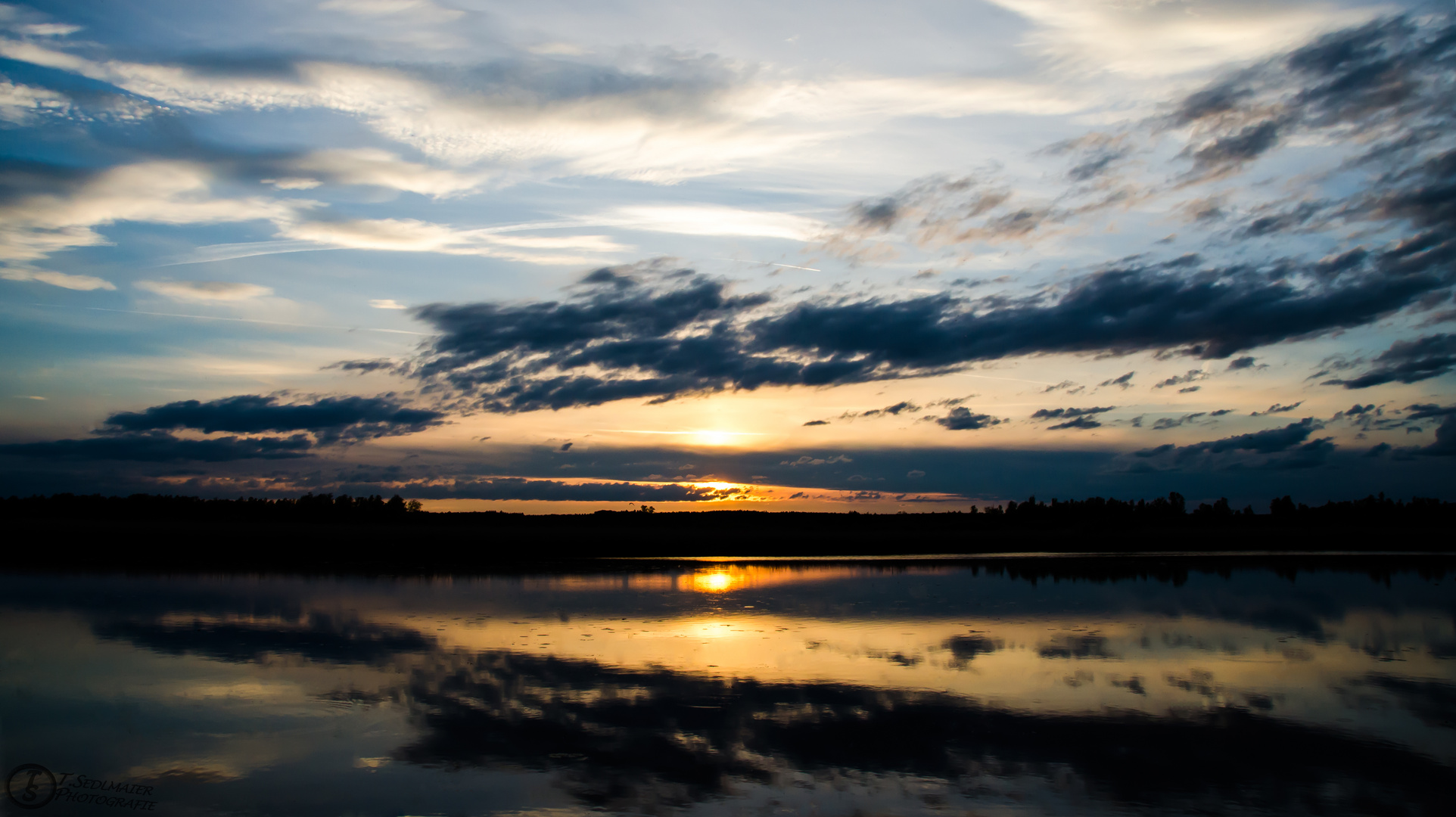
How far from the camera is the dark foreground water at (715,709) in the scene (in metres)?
9.36

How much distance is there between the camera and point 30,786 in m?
9.59

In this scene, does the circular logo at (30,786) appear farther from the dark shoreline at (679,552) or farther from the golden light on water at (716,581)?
the dark shoreline at (679,552)

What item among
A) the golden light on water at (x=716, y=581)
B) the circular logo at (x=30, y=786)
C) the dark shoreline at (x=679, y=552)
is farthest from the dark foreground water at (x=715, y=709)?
the dark shoreline at (x=679, y=552)

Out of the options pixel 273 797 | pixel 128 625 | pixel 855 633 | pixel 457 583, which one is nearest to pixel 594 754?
pixel 273 797

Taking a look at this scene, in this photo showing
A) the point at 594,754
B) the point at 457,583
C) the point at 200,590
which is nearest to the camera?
the point at 594,754

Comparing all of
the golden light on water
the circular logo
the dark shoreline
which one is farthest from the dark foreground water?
the dark shoreline

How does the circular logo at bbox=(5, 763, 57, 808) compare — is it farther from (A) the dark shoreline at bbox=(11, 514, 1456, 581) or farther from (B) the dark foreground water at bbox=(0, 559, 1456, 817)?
(A) the dark shoreline at bbox=(11, 514, 1456, 581)

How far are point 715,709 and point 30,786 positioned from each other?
8163 mm

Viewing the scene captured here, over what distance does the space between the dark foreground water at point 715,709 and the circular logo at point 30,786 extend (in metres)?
0.04

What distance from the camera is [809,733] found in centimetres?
1144

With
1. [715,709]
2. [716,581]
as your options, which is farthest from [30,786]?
[716,581]

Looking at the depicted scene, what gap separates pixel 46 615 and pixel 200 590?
569 cm

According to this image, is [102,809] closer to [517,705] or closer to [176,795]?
[176,795]

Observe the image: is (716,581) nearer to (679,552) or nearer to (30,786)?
(679,552)
